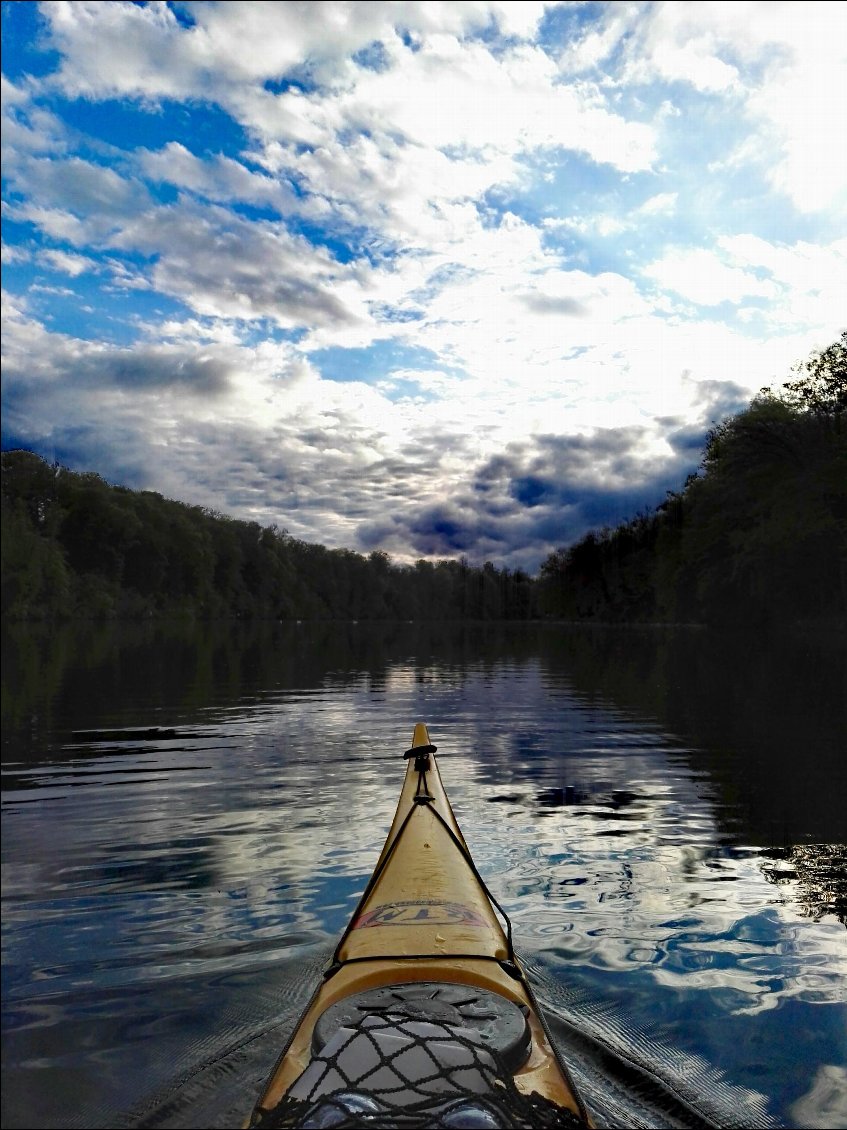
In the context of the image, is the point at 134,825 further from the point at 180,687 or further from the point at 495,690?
the point at 495,690

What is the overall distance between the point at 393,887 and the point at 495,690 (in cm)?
1777

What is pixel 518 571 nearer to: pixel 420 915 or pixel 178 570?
pixel 178 570

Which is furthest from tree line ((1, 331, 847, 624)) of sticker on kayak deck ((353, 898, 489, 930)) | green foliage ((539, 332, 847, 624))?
sticker on kayak deck ((353, 898, 489, 930))

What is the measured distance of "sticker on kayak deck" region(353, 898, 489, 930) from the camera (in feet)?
15.2

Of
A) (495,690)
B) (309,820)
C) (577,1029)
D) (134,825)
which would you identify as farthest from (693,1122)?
(495,690)

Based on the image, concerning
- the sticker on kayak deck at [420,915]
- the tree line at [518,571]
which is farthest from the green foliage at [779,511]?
the sticker on kayak deck at [420,915]

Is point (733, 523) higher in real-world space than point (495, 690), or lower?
higher

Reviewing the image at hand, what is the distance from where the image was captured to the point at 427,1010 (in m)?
3.80

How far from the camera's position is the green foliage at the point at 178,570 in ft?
248

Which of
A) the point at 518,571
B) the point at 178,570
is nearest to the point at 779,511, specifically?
the point at 178,570

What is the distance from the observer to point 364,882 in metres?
6.67

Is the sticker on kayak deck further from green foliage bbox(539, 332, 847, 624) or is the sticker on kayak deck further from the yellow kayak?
green foliage bbox(539, 332, 847, 624)

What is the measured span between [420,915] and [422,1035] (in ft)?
3.86

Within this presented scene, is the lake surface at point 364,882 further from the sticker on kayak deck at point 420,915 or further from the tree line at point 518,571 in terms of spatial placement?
the tree line at point 518,571
